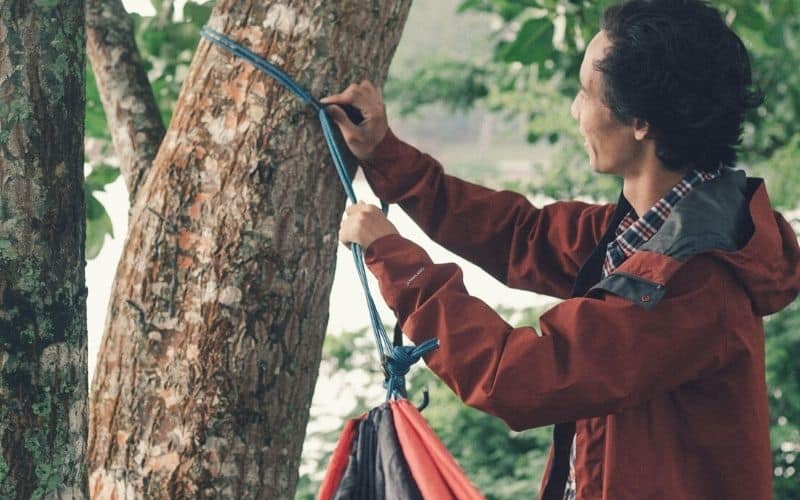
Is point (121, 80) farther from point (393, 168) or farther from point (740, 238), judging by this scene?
point (740, 238)

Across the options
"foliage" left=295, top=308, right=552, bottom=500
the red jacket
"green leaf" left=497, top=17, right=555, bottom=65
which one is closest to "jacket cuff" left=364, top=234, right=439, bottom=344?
the red jacket

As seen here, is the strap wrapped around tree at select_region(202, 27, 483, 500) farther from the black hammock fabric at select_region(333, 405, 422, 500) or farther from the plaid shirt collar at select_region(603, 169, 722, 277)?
the plaid shirt collar at select_region(603, 169, 722, 277)

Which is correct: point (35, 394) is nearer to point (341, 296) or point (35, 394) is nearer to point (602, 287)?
point (602, 287)

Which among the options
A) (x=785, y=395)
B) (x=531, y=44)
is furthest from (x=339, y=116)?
(x=785, y=395)

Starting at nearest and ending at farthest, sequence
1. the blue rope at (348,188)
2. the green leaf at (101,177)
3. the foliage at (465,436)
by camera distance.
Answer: the blue rope at (348,188) → the green leaf at (101,177) → the foliage at (465,436)

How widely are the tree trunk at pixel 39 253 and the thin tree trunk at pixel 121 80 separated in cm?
75

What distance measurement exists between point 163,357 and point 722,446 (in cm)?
83

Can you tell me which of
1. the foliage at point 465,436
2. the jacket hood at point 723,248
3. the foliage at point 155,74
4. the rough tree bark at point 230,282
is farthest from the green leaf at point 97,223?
the foliage at point 465,436

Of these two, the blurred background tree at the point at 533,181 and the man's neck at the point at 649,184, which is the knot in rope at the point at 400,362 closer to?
the man's neck at the point at 649,184

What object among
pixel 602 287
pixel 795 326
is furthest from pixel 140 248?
pixel 795 326

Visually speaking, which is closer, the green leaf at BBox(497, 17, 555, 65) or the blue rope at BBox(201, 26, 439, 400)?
the blue rope at BBox(201, 26, 439, 400)

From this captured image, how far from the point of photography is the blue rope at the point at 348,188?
5.81 feet

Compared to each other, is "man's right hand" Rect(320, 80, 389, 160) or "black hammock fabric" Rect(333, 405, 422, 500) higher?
"man's right hand" Rect(320, 80, 389, 160)

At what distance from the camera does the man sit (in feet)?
5.39
